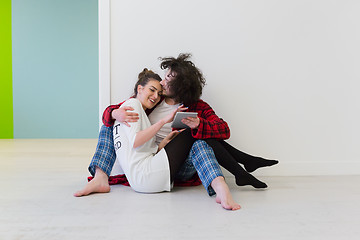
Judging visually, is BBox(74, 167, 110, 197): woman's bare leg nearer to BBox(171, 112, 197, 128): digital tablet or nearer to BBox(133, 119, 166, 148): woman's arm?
BBox(133, 119, 166, 148): woman's arm

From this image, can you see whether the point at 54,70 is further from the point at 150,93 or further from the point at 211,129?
the point at 211,129

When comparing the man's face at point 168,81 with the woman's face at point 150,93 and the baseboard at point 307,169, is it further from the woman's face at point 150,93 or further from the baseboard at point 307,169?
the baseboard at point 307,169

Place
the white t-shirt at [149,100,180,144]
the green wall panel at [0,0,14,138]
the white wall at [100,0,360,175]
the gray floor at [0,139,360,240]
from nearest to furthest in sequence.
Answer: the gray floor at [0,139,360,240] → the white t-shirt at [149,100,180,144] → the white wall at [100,0,360,175] → the green wall panel at [0,0,14,138]

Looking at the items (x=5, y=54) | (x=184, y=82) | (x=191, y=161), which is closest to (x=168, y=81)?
(x=184, y=82)

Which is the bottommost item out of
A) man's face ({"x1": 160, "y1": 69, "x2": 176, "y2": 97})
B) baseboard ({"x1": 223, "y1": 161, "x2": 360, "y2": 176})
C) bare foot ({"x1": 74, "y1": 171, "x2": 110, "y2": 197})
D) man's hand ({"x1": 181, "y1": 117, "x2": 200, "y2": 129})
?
baseboard ({"x1": 223, "y1": 161, "x2": 360, "y2": 176})

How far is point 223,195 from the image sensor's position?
5.56 feet

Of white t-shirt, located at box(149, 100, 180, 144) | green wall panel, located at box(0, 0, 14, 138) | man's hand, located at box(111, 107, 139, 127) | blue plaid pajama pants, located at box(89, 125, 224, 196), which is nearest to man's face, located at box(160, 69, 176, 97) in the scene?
white t-shirt, located at box(149, 100, 180, 144)

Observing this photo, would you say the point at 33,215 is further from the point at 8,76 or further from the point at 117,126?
the point at 8,76

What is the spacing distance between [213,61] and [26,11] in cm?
394

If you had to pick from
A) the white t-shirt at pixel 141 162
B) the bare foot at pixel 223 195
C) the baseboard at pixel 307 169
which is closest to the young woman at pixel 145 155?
the white t-shirt at pixel 141 162

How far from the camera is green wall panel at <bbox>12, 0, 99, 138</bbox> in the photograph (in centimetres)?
530

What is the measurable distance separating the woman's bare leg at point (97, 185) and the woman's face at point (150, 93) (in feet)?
1.47

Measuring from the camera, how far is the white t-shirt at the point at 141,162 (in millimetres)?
1886

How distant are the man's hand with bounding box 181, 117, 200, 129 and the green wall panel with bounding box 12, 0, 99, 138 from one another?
374cm
